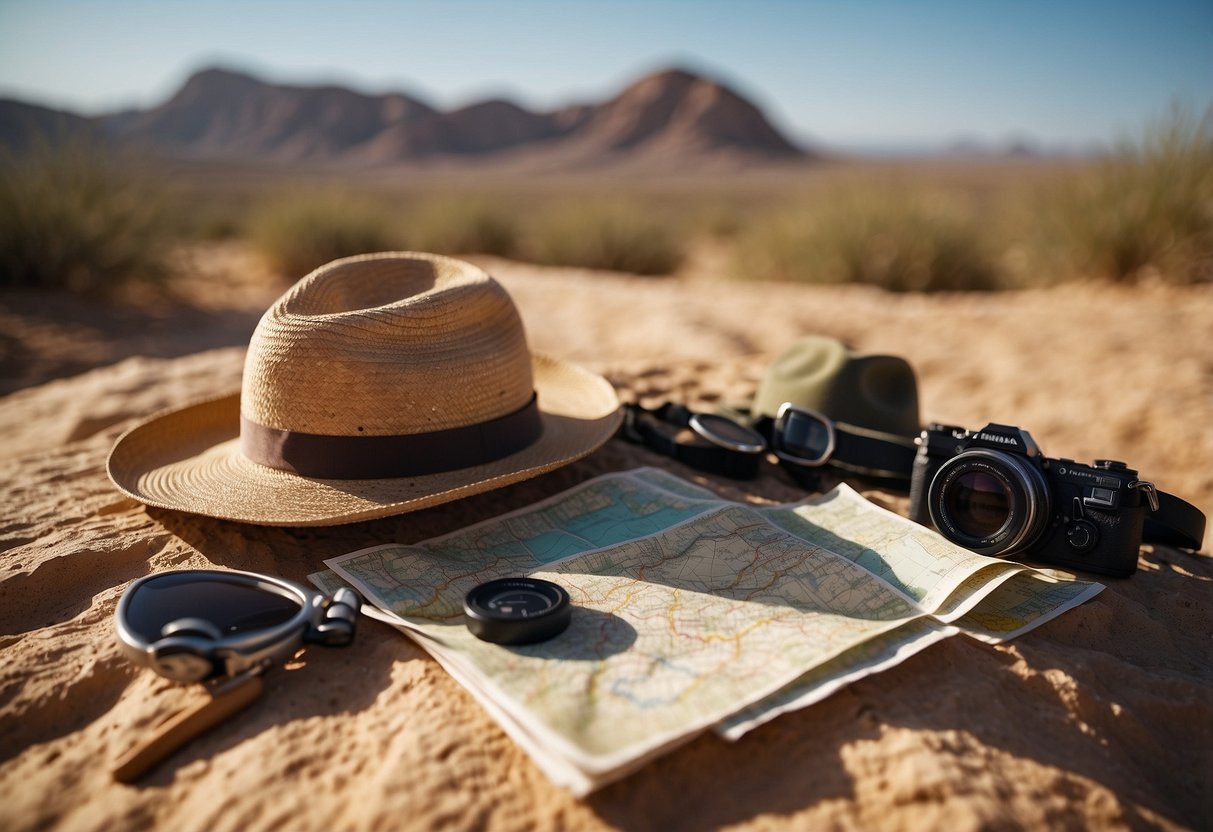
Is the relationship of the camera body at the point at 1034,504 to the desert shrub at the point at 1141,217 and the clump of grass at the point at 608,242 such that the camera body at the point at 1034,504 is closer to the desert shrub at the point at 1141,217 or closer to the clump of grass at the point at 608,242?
the desert shrub at the point at 1141,217

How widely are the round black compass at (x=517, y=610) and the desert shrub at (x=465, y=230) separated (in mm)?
10155

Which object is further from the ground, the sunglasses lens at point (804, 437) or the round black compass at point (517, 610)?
the sunglasses lens at point (804, 437)

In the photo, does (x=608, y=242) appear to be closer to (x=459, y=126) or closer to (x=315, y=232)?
(x=315, y=232)

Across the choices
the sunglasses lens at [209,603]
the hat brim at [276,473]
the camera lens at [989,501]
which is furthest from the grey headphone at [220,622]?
the camera lens at [989,501]

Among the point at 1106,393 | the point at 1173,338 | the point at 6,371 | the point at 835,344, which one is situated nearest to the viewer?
the point at 835,344

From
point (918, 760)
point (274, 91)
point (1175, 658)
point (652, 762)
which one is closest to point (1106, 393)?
point (1175, 658)

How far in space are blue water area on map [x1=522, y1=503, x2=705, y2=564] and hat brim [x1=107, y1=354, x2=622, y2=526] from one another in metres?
0.19

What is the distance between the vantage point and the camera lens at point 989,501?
2137 millimetres

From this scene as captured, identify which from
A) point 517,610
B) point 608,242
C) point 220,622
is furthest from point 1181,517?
point 608,242

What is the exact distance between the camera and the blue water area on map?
88.5 inches

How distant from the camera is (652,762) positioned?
1489 mm

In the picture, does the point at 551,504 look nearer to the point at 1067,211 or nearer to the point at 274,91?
the point at 1067,211

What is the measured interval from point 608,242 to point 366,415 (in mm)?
9069

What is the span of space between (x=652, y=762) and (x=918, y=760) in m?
0.49
